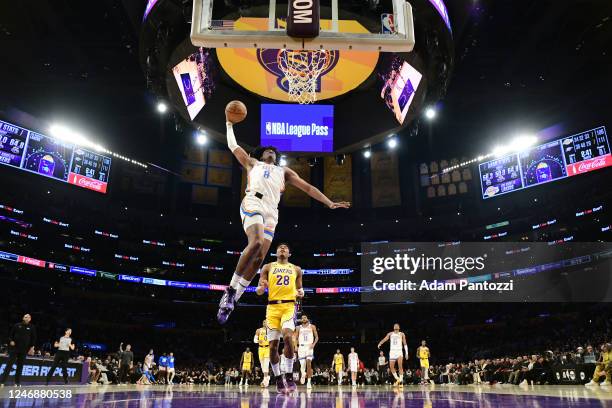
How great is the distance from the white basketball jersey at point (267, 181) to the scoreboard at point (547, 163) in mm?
24066

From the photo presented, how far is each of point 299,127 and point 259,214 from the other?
24.9 feet

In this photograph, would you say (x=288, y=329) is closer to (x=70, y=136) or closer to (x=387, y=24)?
(x=387, y=24)

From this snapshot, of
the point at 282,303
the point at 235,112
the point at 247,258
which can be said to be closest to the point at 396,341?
the point at 282,303

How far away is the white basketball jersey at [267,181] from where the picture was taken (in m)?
5.39

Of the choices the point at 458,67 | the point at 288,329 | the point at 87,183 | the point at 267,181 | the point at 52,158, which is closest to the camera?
the point at 267,181

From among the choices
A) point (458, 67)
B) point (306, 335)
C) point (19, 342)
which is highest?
point (458, 67)

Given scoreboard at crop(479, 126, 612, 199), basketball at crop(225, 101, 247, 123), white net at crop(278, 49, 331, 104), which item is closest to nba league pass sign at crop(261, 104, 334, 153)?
white net at crop(278, 49, 331, 104)

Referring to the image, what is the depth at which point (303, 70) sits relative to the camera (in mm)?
12938

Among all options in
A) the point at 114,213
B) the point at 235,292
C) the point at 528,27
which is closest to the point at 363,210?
the point at 114,213

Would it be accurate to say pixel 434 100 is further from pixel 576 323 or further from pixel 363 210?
pixel 363 210

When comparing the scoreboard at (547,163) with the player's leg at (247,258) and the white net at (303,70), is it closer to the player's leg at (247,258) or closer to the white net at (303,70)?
the white net at (303,70)

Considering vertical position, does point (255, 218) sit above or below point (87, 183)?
below

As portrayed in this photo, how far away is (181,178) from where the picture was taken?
3491 cm

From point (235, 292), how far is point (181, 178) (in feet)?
101
